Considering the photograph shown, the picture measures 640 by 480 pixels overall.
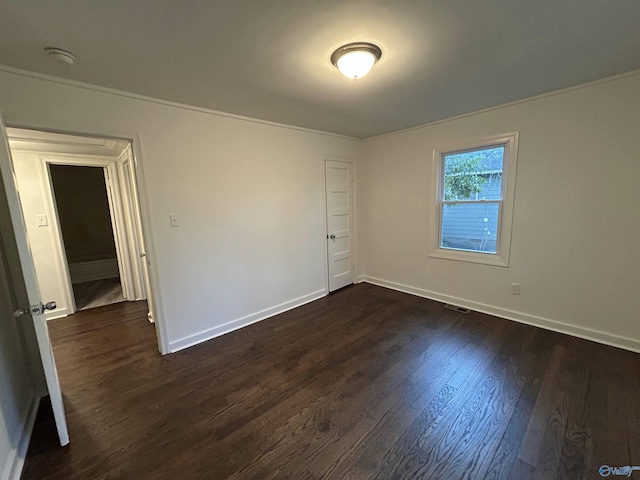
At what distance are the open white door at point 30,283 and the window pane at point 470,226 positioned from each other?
4.08 m

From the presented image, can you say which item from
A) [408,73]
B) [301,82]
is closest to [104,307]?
[301,82]

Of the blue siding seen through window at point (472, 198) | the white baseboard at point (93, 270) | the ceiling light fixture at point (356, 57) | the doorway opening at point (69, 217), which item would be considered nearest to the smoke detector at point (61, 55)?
the doorway opening at point (69, 217)

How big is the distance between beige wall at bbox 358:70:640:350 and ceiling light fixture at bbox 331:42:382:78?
6.90ft

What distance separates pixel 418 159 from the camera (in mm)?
3787

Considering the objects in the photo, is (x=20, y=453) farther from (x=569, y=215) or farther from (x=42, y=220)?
(x=569, y=215)

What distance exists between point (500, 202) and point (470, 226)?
1.52ft

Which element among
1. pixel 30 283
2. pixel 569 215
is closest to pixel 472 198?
pixel 569 215

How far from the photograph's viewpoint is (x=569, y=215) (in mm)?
2680

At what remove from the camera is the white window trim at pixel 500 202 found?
299cm

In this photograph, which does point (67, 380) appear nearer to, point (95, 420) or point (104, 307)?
point (95, 420)

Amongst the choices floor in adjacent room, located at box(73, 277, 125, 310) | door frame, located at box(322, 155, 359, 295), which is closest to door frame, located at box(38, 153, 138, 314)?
floor in adjacent room, located at box(73, 277, 125, 310)

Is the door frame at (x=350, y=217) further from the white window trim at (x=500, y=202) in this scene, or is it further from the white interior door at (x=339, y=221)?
the white window trim at (x=500, y=202)

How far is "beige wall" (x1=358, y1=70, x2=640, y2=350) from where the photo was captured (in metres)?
2.40

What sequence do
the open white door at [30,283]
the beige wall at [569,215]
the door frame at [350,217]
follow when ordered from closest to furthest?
the open white door at [30,283] → the beige wall at [569,215] → the door frame at [350,217]
